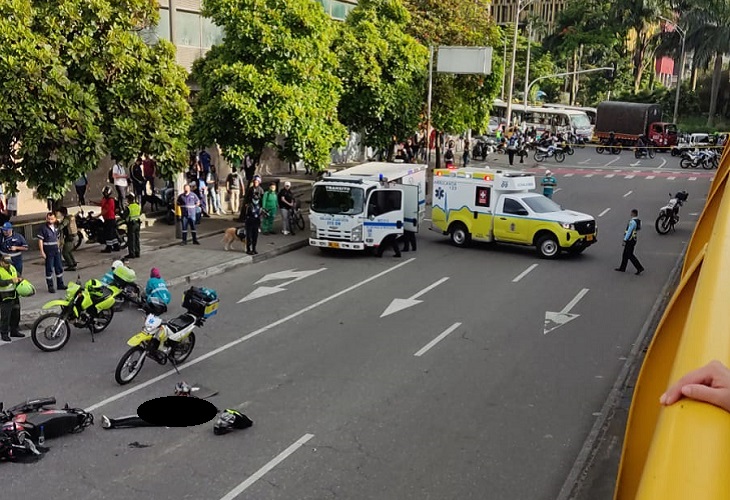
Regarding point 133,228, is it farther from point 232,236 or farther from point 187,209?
point 232,236

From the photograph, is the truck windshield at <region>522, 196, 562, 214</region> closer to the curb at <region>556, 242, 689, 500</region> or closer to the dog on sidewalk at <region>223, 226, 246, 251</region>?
the curb at <region>556, 242, 689, 500</region>

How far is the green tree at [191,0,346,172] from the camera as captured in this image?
22.1 meters

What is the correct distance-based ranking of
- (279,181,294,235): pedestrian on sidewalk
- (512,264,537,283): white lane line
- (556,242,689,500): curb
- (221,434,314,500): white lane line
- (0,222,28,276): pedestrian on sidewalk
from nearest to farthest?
(221,434,314,500): white lane line, (556,242,689,500): curb, (0,222,28,276): pedestrian on sidewalk, (512,264,537,283): white lane line, (279,181,294,235): pedestrian on sidewalk

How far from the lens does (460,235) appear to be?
23266mm

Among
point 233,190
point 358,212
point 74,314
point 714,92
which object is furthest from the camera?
point 714,92

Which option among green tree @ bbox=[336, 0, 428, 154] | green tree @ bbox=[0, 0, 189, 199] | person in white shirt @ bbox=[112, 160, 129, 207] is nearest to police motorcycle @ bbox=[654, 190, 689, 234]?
green tree @ bbox=[336, 0, 428, 154]

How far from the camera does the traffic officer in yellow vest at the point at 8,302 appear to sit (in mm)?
13119

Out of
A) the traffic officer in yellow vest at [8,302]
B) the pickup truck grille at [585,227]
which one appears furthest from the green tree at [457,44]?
the traffic officer in yellow vest at [8,302]

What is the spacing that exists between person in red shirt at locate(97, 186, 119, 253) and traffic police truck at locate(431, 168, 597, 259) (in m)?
9.58

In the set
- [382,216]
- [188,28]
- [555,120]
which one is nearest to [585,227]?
[382,216]

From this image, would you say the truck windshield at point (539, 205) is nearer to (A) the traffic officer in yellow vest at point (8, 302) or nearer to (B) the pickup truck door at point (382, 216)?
(B) the pickup truck door at point (382, 216)

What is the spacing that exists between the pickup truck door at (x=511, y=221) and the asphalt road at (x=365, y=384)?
1917 mm

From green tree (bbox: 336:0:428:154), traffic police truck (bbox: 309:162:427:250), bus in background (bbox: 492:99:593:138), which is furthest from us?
bus in background (bbox: 492:99:593:138)

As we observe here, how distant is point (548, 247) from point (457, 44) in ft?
63.2
